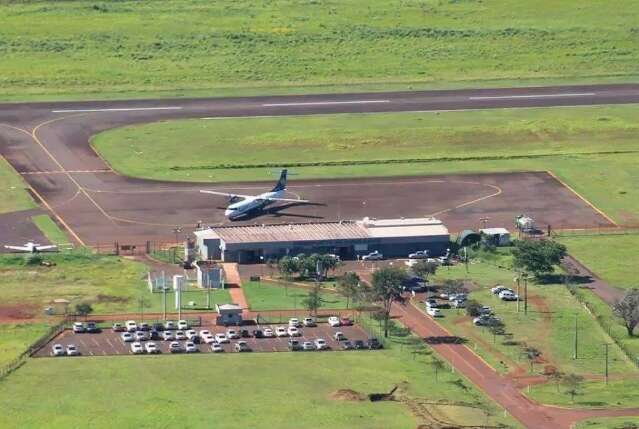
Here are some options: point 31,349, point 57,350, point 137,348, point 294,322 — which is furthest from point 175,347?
point 294,322

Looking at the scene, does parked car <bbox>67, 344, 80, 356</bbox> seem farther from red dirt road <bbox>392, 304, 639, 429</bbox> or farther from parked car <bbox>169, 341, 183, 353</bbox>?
red dirt road <bbox>392, 304, 639, 429</bbox>

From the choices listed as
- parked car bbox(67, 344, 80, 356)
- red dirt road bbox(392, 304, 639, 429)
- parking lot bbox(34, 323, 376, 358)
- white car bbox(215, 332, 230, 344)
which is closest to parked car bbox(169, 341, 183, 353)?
parking lot bbox(34, 323, 376, 358)

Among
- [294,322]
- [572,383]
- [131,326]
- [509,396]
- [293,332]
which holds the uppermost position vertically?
[294,322]

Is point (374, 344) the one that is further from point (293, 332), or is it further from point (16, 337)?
point (16, 337)

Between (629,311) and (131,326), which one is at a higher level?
(629,311)

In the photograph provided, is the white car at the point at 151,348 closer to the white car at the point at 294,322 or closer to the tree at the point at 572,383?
the white car at the point at 294,322

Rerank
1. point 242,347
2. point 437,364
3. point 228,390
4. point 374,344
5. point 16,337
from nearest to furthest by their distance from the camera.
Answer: point 228,390, point 437,364, point 242,347, point 374,344, point 16,337
